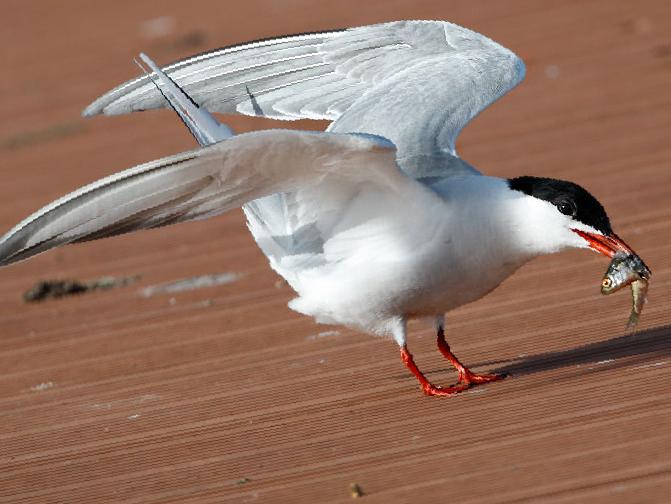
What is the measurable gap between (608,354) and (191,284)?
224 centimetres

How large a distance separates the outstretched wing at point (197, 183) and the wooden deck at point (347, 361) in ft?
2.17

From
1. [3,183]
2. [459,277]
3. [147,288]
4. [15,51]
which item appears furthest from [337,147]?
[15,51]

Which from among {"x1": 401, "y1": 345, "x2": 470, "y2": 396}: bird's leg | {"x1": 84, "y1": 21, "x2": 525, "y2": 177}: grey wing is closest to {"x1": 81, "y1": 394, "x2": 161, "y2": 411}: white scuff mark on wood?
{"x1": 401, "y1": 345, "x2": 470, "y2": 396}: bird's leg

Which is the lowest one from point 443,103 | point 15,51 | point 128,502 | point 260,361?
point 15,51

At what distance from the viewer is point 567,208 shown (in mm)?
4344

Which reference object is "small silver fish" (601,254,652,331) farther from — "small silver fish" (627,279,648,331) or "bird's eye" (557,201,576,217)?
"bird's eye" (557,201,576,217)

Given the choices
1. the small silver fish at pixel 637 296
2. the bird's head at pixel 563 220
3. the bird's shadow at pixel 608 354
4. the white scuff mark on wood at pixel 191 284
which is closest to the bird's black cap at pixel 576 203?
the bird's head at pixel 563 220

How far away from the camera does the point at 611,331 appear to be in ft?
16.1

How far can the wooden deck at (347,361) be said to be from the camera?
3920mm

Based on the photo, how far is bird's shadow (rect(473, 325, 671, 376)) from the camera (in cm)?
454

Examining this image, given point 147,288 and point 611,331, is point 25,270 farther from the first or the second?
point 611,331

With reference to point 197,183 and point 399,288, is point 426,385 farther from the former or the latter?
point 197,183

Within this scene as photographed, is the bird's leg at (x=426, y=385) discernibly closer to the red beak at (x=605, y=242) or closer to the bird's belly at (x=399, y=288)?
the bird's belly at (x=399, y=288)

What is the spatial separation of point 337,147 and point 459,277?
572mm
